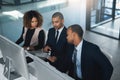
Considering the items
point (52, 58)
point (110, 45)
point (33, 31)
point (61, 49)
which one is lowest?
point (110, 45)

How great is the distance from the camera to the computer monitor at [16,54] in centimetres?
202

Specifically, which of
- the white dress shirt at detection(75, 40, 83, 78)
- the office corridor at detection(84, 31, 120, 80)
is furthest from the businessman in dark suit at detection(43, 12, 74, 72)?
the office corridor at detection(84, 31, 120, 80)

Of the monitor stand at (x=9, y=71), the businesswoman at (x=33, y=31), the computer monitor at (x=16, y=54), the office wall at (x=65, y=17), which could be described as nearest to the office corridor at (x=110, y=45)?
the office wall at (x=65, y=17)

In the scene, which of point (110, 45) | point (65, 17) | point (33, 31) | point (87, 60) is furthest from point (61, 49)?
point (65, 17)

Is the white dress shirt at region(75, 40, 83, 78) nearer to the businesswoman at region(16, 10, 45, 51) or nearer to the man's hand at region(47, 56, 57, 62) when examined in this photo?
the man's hand at region(47, 56, 57, 62)

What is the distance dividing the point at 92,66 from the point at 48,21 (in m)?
3.06

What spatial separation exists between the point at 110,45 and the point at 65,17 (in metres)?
1.33

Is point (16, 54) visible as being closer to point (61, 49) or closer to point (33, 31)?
point (61, 49)

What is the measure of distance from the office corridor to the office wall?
1.68 feet

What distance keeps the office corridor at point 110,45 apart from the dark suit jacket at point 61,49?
4.32 feet

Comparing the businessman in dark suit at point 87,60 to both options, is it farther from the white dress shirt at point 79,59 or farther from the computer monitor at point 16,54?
the computer monitor at point 16,54

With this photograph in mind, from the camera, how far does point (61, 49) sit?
304 centimetres

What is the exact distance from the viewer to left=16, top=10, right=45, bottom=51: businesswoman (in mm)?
3254

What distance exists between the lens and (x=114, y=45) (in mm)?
5242
